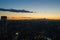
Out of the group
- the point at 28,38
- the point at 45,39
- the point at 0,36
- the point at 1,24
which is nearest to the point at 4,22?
the point at 1,24

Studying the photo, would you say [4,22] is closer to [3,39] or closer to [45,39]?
[3,39]

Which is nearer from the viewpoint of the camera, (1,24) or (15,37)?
(15,37)

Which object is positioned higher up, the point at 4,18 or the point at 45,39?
the point at 4,18

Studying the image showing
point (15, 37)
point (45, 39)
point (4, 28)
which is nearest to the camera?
point (45, 39)

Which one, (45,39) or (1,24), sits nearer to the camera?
(45,39)

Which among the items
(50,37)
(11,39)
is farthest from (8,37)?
(50,37)

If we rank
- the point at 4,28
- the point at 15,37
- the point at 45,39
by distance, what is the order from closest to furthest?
the point at 45,39 < the point at 15,37 < the point at 4,28

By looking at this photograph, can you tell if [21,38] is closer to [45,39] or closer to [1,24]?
[45,39]

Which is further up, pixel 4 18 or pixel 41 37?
pixel 4 18

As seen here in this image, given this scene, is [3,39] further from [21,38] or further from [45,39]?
[45,39]
